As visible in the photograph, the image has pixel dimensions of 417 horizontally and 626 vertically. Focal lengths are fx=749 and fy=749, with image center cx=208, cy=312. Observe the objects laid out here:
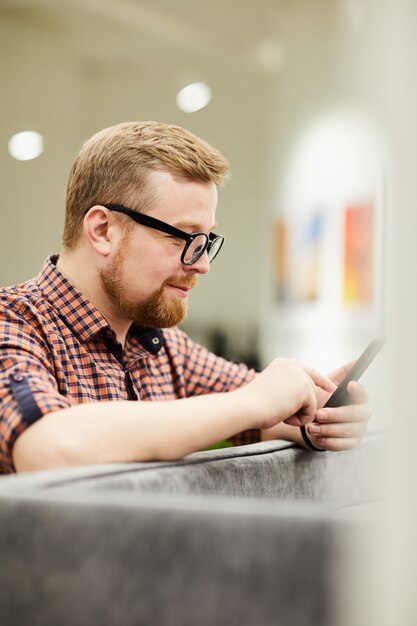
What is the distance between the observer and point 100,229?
146 cm

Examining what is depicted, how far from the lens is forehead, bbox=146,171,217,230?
4.65 feet

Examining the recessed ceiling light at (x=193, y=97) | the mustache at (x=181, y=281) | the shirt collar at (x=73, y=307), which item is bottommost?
the shirt collar at (x=73, y=307)

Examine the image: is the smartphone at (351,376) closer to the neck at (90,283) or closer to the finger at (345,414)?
the finger at (345,414)

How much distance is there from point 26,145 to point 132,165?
367 centimetres

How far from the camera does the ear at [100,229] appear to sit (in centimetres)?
144

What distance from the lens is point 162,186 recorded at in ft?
4.66

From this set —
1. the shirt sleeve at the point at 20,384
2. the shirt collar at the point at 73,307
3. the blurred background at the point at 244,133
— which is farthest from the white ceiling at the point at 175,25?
the shirt sleeve at the point at 20,384

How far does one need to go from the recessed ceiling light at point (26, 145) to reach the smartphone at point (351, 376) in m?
3.98

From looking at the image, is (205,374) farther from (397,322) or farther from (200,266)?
(397,322)

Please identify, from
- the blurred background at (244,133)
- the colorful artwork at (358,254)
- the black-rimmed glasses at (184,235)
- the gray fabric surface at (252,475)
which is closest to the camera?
the gray fabric surface at (252,475)

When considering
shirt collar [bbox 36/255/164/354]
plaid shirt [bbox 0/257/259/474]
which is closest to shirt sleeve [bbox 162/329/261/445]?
plaid shirt [bbox 0/257/259/474]

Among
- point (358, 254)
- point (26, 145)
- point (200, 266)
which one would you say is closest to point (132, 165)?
point (200, 266)

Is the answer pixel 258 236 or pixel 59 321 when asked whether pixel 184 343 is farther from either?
pixel 258 236

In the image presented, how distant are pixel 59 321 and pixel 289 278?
11.7ft
